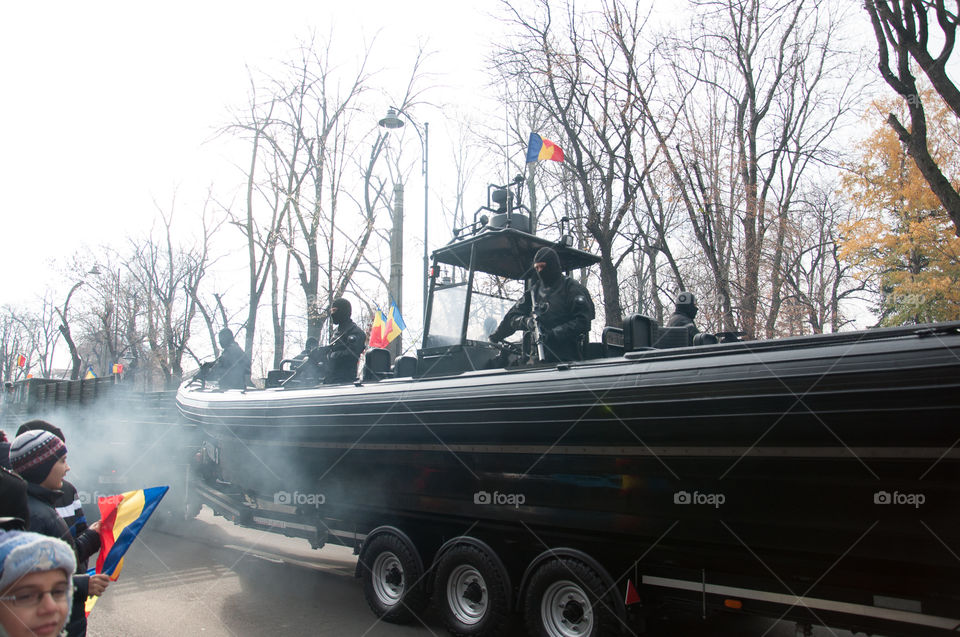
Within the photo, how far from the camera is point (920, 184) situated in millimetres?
19953

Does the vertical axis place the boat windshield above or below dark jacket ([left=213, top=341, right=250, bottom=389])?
above

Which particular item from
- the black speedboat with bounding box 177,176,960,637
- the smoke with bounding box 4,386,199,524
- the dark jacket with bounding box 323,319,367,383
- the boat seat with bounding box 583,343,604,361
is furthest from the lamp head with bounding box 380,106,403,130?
the boat seat with bounding box 583,343,604,361

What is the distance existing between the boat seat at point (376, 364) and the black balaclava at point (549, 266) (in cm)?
213

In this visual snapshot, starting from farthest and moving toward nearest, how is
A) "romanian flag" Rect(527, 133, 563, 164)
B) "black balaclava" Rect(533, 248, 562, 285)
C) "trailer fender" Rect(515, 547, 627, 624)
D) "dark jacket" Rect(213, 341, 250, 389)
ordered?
1. "romanian flag" Rect(527, 133, 563, 164)
2. "dark jacket" Rect(213, 341, 250, 389)
3. "black balaclava" Rect(533, 248, 562, 285)
4. "trailer fender" Rect(515, 547, 627, 624)

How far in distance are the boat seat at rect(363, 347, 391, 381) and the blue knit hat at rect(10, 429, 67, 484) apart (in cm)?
362

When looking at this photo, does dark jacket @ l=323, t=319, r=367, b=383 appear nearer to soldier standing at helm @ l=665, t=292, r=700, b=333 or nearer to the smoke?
the smoke

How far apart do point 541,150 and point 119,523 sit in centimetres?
788

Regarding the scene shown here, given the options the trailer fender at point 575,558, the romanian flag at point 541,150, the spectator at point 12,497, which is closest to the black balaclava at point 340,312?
the romanian flag at point 541,150

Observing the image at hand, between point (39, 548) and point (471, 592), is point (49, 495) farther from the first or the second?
point (471, 592)

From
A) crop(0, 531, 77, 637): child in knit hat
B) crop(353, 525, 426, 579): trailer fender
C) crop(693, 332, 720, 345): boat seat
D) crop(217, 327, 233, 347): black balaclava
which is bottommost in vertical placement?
crop(353, 525, 426, 579): trailer fender

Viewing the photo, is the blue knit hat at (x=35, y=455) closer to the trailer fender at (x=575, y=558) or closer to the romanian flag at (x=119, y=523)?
the romanian flag at (x=119, y=523)

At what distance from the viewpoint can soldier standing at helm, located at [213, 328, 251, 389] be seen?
9.27m

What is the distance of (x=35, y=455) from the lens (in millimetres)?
3232

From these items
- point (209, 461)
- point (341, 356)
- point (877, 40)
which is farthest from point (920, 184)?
point (209, 461)
